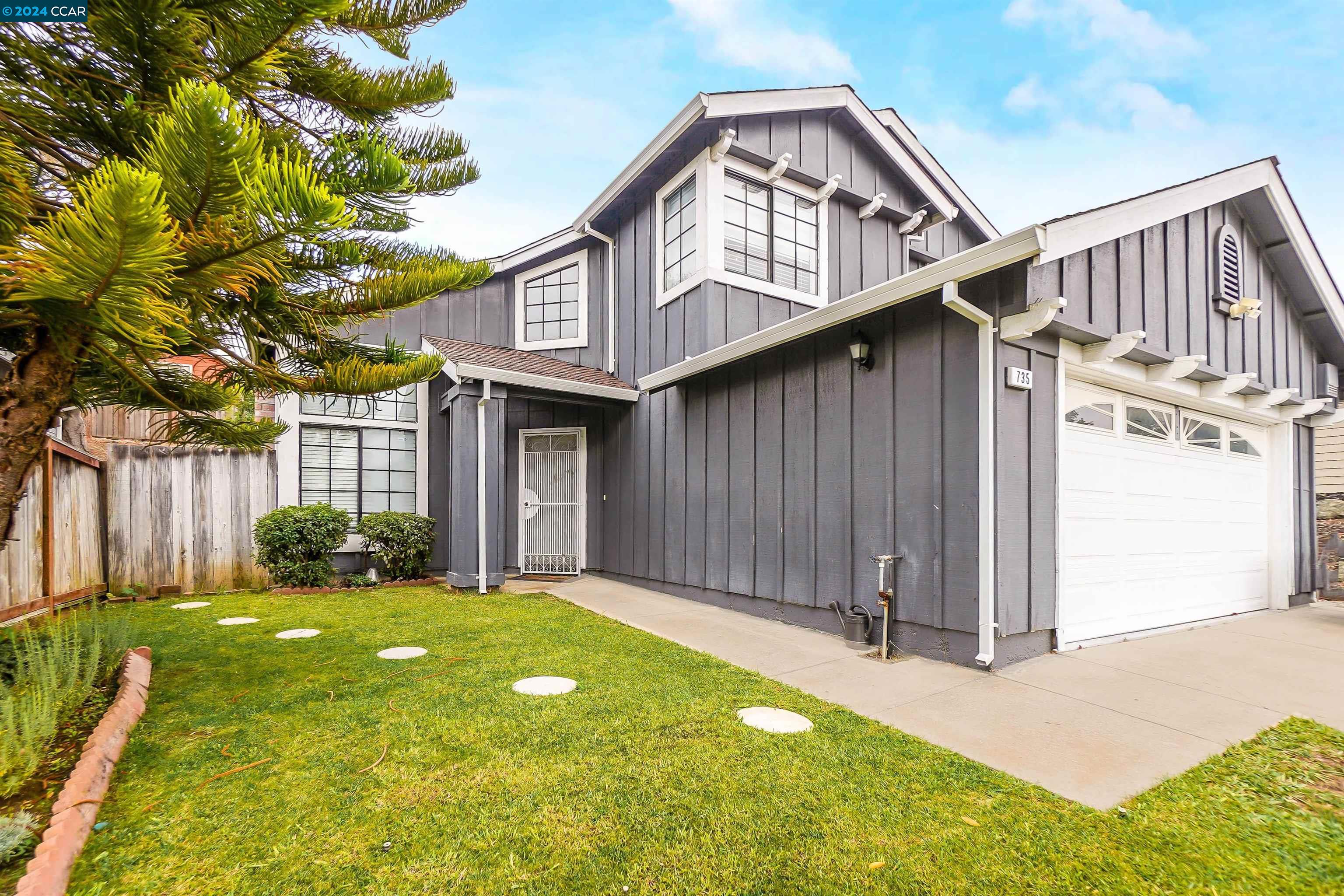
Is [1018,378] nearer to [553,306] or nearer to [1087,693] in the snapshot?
[1087,693]

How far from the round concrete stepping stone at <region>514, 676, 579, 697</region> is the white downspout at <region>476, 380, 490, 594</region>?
359 centimetres

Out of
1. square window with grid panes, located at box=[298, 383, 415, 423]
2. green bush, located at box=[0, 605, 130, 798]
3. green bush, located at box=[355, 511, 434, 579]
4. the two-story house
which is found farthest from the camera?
square window with grid panes, located at box=[298, 383, 415, 423]

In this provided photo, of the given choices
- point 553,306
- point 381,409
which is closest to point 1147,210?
point 553,306

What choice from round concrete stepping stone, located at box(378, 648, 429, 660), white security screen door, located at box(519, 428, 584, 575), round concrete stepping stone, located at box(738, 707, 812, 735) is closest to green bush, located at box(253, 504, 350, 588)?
white security screen door, located at box(519, 428, 584, 575)

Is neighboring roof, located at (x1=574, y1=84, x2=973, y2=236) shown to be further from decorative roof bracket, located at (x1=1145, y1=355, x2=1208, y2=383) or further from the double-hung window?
decorative roof bracket, located at (x1=1145, y1=355, x2=1208, y2=383)

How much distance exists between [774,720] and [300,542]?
624cm

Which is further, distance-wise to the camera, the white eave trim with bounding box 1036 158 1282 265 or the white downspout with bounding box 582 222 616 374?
the white downspout with bounding box 582 222 616 374

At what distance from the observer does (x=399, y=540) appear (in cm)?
747

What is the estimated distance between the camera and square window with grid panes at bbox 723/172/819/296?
272 inches

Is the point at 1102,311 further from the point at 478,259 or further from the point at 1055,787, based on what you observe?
the point at 478,259

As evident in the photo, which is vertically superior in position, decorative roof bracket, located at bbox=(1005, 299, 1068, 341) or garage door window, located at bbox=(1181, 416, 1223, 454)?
decorative roof bracket, located at bbox=(1005, 299, 1068, 341)

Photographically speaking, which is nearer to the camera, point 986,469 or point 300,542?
point 986,469

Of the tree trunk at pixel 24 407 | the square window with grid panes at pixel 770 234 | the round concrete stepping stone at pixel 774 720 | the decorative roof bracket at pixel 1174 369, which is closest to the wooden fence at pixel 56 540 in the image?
the tree trunk at pixel 24 407

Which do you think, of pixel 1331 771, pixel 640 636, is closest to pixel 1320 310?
pixel 1331 771
